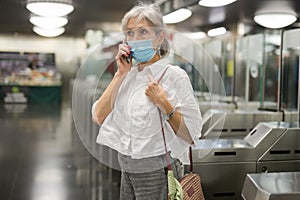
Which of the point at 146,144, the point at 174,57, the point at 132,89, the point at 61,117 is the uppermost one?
the point at 174,57

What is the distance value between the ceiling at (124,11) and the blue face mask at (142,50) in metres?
4.44

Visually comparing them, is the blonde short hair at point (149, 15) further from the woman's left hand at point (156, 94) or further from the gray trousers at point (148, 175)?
the gray trousers at point (148, 175)

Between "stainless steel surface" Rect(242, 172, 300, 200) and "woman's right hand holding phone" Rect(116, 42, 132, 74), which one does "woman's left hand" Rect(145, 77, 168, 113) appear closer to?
"woman's right hand holding phone" Rect(116, 42, 132, 74)

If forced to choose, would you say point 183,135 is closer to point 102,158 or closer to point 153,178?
point 153,178

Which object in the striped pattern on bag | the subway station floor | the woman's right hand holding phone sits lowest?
the subway station floor

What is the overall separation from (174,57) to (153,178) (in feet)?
1.43

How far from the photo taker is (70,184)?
3.21 meters

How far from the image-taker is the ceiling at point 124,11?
554 centimetres

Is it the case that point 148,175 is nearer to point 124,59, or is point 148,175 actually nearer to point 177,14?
point 124,59

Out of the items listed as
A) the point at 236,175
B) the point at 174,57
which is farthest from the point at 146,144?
the point at 236,175

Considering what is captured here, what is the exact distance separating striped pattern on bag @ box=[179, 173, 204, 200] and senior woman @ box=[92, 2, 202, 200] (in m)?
0.09

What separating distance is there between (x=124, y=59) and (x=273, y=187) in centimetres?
79

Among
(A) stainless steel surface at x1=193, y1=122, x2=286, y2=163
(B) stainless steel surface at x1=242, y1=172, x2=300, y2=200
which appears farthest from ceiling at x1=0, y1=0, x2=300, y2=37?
(B) stainless steel surface at x1=242, y1=172, x2=300, y2=200

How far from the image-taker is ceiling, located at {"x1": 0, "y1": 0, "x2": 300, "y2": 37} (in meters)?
5.54
